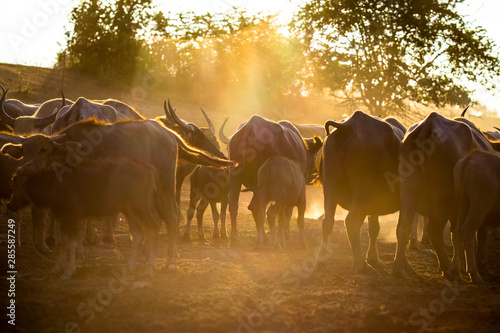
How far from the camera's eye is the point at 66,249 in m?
7.46

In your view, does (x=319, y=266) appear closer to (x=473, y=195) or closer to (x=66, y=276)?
(x=473, y=195)

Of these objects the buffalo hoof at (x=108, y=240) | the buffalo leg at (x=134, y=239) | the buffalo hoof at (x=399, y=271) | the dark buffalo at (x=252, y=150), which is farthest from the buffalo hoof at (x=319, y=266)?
the buffalo hoof at (x=108, y=240)

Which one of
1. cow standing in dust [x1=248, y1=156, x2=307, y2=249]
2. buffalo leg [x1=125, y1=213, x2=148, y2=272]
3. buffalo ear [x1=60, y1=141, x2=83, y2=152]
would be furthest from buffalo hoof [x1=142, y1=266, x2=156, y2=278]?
cow standing in dust [x1=248, y1=156, x2=307, y2=249]

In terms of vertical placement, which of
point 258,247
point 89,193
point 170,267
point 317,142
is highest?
point 317,142

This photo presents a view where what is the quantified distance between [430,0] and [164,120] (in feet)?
67.2

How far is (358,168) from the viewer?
867 cm

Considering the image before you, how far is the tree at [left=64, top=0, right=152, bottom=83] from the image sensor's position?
38.3 metres

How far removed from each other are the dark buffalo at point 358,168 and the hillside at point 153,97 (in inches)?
896

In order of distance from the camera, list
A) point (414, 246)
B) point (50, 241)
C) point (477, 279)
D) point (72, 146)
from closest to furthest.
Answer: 1. point (72, 146)
2. point (477, 279)
3. point (50, 241)
4. point (414, 246)

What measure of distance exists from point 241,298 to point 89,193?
2285 mm

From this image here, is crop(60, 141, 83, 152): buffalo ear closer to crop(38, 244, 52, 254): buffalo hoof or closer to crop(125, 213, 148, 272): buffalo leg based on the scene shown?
crop(125, 213, 148, 272): buffalo leg

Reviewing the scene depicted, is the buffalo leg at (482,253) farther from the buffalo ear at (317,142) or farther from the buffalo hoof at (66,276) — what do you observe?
the buffalo hoof at (66,276)

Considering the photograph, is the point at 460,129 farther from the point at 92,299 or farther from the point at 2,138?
the point at 2,138

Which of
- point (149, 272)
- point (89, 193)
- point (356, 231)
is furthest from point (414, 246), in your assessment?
point (89, 193)
